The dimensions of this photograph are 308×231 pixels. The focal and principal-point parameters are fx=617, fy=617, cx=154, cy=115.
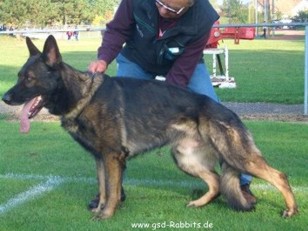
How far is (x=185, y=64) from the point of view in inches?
263

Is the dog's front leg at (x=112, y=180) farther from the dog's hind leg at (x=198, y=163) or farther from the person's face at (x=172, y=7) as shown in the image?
the person's face at (x=172, y=7)

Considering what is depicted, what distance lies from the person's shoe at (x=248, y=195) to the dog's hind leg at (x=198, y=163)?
0.94 ft


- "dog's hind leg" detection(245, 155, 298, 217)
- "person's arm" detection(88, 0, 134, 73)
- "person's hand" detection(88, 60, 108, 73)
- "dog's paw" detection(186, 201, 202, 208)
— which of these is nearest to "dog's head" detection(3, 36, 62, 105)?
"person's hand" detection(88, 60, 108, 73)

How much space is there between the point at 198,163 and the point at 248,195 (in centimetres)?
64

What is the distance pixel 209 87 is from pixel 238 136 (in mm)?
1100

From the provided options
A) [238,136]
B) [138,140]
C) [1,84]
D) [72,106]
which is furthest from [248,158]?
[1,84]

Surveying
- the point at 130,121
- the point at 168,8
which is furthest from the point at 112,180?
the point at 168,8

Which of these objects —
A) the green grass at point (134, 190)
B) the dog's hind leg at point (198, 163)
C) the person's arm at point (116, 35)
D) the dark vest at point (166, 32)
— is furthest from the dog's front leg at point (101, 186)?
→ the dark vest at point (166, 32)

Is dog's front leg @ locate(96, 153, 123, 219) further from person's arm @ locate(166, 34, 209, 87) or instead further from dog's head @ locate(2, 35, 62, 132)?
person's arm @ locate(166, 34, 209, 87)

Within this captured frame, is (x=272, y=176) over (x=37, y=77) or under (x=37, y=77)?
under

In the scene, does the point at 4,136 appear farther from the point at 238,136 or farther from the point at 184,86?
the point at 238,136

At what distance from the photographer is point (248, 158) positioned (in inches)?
235

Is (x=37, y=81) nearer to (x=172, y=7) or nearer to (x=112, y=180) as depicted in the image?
(x=112, y=180)

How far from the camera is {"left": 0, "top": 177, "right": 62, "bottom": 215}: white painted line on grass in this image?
646 cm
